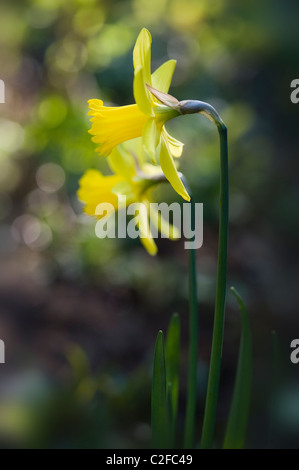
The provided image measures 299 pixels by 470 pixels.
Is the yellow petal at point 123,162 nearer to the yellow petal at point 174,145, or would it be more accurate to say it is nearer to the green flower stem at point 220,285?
the yellow petal at point 174,145

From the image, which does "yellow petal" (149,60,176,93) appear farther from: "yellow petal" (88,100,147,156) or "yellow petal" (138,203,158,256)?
"yellow petal" (138,203,158,256)

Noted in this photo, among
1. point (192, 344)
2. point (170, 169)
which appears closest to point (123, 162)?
point (170, 169)

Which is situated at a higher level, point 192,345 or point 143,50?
point 143,50

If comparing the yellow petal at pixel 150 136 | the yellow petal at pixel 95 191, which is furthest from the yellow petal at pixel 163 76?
the yellow petal at pixel 95 191

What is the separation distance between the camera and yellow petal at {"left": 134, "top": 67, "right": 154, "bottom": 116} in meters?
0.64

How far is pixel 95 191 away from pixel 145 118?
0.91ft

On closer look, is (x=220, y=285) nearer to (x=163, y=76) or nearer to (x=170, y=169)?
(x=170, y=169)

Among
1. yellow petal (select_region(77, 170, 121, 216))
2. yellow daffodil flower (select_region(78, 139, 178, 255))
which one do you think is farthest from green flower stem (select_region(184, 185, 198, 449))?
yellow petal (select_region(77, 170, 121, 216))

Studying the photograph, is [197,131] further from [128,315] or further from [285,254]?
[128,315]

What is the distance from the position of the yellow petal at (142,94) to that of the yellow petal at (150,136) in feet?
0.05

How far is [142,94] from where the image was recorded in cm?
66

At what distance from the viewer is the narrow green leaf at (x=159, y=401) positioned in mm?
682

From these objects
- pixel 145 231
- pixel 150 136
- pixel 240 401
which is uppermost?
pixel 150 136
